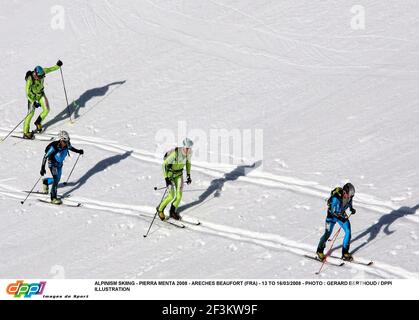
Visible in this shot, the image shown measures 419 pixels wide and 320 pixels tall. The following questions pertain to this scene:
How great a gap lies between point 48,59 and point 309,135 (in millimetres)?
11119

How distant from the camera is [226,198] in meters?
18.6

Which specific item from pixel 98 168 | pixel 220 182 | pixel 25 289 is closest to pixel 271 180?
pixel 220 182

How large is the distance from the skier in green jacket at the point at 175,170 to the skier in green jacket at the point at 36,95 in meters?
6.79

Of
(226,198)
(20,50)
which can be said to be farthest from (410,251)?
(20,50)

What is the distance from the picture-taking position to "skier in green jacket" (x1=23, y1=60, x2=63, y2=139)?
22250 millimetres

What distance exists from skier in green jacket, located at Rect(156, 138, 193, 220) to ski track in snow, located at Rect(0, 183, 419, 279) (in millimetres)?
690

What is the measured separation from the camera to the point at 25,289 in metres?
15.5

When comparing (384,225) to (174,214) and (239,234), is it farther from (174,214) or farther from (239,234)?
(174,214)

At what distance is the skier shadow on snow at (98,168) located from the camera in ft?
66.3

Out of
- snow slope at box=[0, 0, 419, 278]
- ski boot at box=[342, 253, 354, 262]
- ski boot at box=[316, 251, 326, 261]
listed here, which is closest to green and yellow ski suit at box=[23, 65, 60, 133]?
snow slope at box=[0, 0, 419, 278]

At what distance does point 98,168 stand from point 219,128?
359cm

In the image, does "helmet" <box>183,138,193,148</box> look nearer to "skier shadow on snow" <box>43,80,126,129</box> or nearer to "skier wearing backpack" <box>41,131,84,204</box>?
"skier wearing backpack" <box>41,131,84,204</box>

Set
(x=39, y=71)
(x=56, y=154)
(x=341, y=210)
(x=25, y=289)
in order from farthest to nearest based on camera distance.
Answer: (x=39, y=71), (x=56, y=154), (x=25, y=289), (x=341, y=210)

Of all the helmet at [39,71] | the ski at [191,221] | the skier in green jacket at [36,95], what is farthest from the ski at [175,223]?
the helmet at [39,71]
